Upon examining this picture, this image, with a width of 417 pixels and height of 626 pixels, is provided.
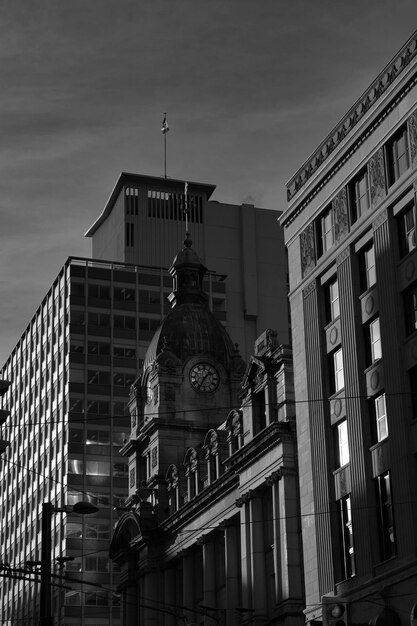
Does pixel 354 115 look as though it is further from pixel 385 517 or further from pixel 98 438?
pixel 98 438

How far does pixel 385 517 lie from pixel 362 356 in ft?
21.9

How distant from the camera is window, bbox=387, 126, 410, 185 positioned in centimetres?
4981

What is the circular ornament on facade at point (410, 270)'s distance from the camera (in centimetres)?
4805

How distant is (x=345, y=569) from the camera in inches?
1991

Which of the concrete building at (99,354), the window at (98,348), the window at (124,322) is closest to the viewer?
the concrete building at (99,354)

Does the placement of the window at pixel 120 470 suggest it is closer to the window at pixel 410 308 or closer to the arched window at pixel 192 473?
the arched window at pixel 192 473

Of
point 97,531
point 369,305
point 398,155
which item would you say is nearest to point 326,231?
point 369,305

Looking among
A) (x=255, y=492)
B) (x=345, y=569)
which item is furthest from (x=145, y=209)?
(x=345, y=569)

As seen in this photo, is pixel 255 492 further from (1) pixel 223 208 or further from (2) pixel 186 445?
(1) pixel 223 208

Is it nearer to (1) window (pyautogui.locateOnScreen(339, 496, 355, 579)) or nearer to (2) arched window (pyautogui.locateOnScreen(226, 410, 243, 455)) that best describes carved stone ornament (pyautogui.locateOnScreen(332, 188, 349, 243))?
(1) window (pyautogui.locateOnScreen(339, 496, 355, 579))

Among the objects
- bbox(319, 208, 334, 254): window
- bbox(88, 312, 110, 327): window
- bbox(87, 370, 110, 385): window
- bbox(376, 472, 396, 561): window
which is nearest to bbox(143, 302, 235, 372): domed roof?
bbox(87, 370, 110, 385): window

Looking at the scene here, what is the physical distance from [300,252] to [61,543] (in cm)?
7104

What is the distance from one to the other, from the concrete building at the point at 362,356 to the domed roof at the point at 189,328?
38.1m

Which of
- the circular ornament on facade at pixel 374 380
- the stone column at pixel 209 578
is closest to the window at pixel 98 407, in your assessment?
the stone column at pixel 209 578
